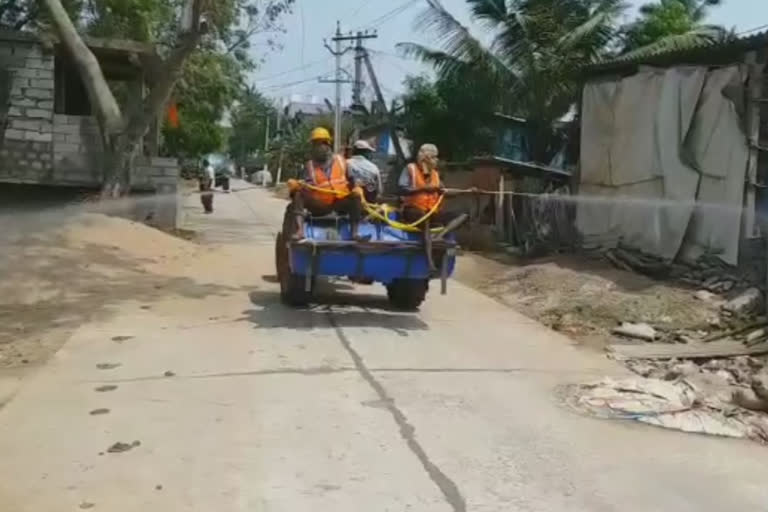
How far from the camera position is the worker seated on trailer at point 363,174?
10.2m

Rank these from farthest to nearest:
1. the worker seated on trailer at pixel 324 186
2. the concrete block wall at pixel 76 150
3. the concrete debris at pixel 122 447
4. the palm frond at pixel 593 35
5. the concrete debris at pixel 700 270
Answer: the palm frond at pixel 593 35, the concrete block wall at pixel 76 150, the concrete debris at pixel 700 270, the worker seated on trailer at pixel 324 186, the concrete debris at pixel 122 447

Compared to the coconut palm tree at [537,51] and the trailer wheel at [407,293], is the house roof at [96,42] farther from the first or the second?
the trailer wheel at [407,293]

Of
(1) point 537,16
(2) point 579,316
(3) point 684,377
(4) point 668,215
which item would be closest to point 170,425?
(3) point 684,377

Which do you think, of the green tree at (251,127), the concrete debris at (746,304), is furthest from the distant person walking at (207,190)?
the green tree at (251,127)

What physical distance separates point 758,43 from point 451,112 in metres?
13.4

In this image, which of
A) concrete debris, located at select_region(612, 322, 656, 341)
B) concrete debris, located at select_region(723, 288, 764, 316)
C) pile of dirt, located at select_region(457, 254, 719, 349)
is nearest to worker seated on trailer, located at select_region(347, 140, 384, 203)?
pile of dirt, located at select_region(457, 254, 719, 349)

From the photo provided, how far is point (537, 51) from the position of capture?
21.6 meters

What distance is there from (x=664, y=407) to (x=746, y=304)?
159 inches

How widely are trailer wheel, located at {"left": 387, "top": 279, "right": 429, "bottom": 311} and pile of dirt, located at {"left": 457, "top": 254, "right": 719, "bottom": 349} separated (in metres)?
1.46

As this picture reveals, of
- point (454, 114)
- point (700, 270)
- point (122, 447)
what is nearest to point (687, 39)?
point (454, 114)

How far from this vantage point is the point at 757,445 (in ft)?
20.1

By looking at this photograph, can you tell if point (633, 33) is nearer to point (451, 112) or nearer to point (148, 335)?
point (451, 112)

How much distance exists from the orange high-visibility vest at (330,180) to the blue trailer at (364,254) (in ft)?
0.73

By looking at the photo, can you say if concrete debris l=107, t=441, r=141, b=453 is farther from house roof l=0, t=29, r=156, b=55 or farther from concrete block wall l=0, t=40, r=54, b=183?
house roof l=0, t=29, r=156, b=55
